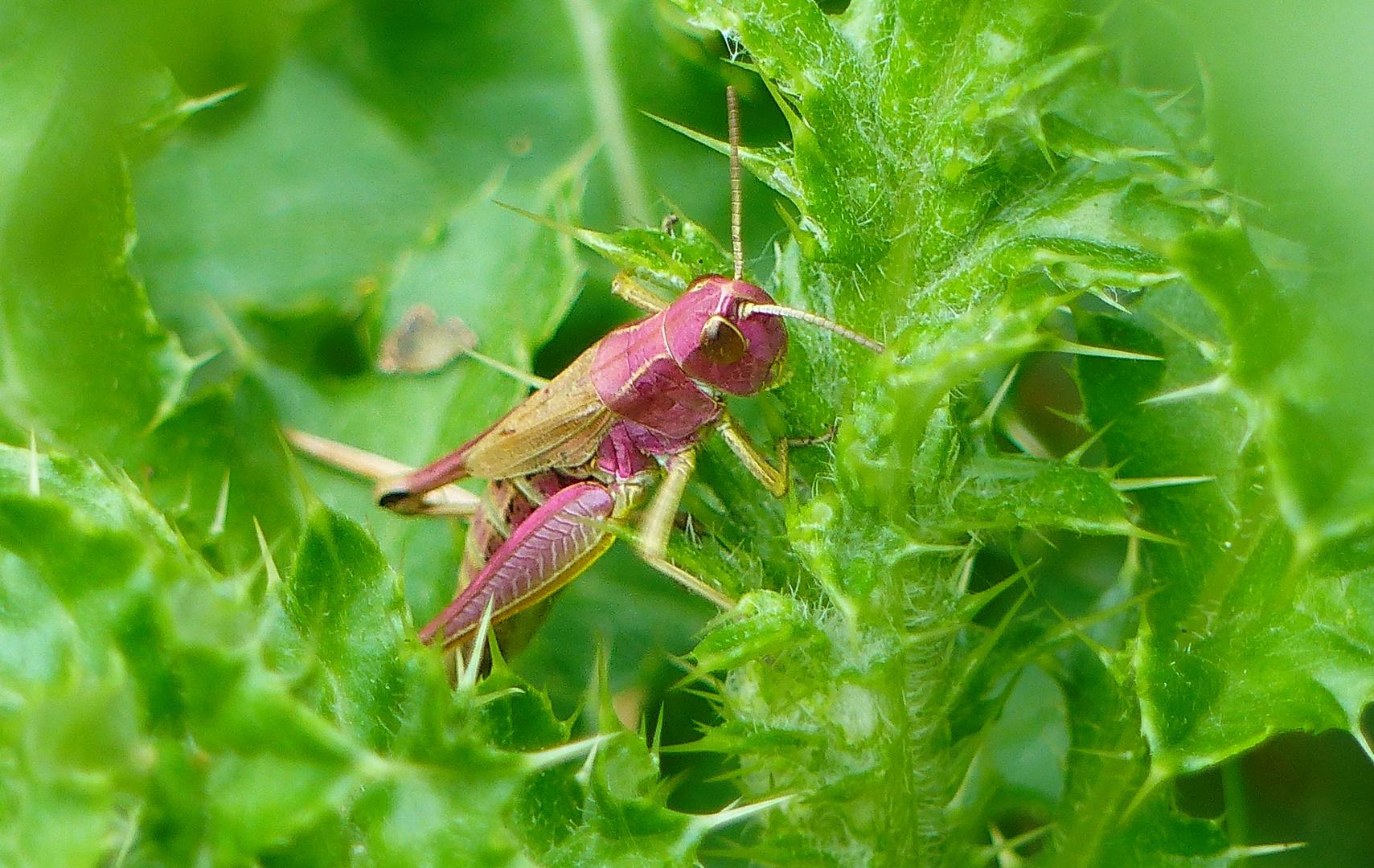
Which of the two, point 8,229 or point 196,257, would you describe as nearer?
point 8,229

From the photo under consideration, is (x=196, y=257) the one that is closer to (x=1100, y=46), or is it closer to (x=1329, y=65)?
(x=1100, y=46)

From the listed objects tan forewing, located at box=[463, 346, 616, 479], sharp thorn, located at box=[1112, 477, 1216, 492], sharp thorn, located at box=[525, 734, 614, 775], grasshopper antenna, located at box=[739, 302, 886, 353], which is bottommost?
tan forewing, located at box=[463, 346, 616, 479]

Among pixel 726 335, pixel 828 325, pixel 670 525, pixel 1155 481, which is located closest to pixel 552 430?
pixel 670 525

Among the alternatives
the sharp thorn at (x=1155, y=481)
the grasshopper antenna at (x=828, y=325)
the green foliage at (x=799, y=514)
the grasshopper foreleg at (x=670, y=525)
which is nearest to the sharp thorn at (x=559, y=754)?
the green foliage at (x=799, y=514)

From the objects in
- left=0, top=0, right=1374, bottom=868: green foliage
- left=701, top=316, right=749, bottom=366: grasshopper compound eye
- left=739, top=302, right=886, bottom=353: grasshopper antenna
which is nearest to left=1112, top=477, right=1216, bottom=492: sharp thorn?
left=0, top=0, right=1374, bottom=868: green foliage

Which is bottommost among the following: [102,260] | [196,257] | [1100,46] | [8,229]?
[196,257]

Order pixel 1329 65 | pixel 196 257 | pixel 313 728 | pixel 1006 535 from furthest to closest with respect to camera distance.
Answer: pixel 196 257
pixel 1006 535
pixel 313 728
pixel 1329 65

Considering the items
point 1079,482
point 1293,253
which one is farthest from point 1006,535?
point 1293,253

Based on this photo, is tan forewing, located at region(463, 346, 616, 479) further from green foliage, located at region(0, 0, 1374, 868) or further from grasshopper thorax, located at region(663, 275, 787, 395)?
grasshopper thorax, located at region(663, 275, 787, 395)
